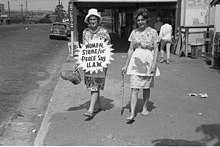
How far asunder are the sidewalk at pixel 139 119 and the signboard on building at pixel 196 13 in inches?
256

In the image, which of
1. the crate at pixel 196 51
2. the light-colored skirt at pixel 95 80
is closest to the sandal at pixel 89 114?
the light-colored skirt at pixel 95 80

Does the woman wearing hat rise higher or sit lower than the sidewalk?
higher

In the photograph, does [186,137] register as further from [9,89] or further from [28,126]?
[9,89]

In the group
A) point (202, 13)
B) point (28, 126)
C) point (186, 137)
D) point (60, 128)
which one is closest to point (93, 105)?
point (60, 128)

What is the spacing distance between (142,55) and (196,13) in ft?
33.9

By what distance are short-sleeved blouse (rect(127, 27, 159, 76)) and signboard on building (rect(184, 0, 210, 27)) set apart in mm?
10055

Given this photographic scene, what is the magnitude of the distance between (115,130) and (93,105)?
0.83 meters

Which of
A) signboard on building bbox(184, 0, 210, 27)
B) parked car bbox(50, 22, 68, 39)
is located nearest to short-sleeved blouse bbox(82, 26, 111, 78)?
signboard on building bbox(184, 0, 210, 27)

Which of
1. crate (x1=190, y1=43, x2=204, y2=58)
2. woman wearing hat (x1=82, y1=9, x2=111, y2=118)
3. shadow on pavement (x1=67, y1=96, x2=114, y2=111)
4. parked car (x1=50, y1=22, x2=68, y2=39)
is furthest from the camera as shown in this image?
parked car (x1=50, y1=22, x2=68, y2=39)

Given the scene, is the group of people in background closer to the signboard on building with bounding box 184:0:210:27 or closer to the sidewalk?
the sidewalk

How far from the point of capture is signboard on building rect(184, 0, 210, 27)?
14945 mm

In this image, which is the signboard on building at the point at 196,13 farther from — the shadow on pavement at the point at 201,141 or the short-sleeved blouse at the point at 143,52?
the shadow on pavement at the point at 201,141

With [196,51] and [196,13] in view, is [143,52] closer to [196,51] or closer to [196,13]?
[196,51]

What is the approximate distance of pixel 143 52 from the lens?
5559 millimetres
